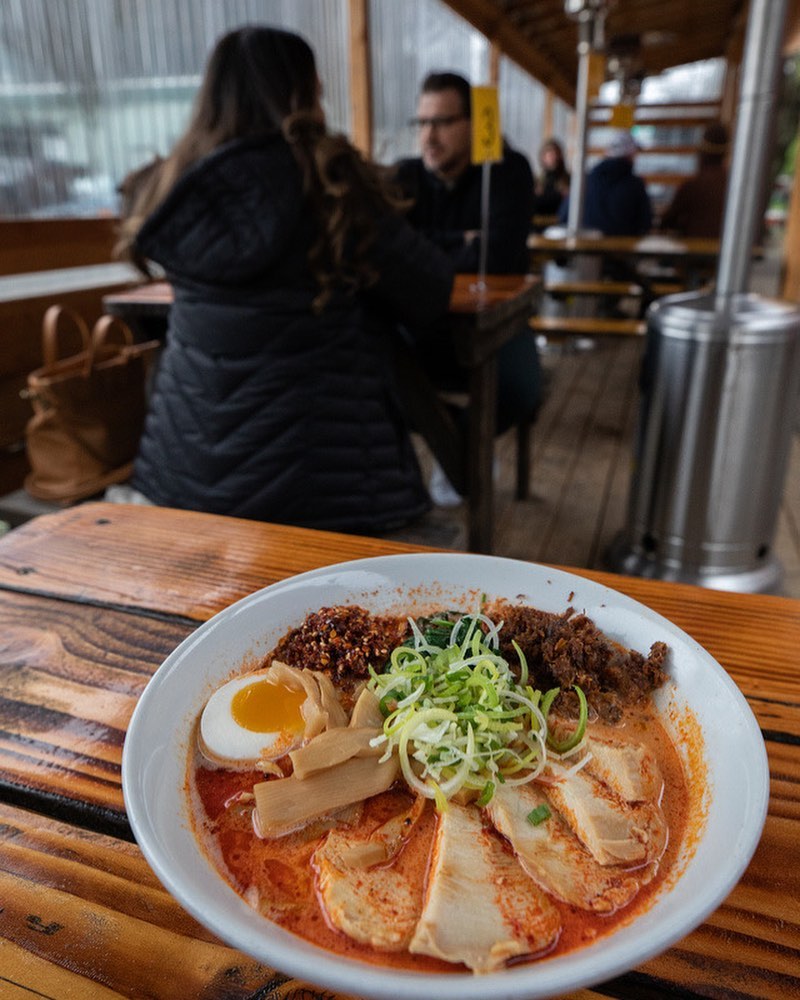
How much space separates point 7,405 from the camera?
2.80 meters

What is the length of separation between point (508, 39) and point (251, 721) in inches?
340

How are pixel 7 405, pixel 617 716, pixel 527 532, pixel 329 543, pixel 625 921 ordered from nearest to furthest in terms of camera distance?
pixel 625 921 → pixel 617 716 → pixel 329 543 → pixel 7 405 → pixel 527 532

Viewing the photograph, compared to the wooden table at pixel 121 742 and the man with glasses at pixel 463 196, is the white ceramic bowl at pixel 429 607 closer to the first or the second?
the wooden table at pixel 121 742

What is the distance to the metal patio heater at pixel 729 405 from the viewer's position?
211cm

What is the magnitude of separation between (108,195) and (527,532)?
2617mm

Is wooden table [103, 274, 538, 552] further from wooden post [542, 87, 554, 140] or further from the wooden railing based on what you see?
wooden post [542, 87, 554, 140]

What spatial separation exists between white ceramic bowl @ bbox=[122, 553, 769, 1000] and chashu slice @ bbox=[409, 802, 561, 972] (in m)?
0.02

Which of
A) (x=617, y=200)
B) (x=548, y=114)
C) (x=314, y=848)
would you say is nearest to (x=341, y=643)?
(x=314, y=848)

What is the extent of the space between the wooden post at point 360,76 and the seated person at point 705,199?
347 centimetres

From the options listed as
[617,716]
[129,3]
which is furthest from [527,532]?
[129,3]

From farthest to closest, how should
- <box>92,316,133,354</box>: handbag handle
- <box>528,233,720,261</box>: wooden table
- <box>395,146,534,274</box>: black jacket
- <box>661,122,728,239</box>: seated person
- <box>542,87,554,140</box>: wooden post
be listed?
<box>542,87,554,140</box>: wooden post → <box>661,122,728,239</box>: seated person → <box>528,233,720,261</box>: wooden table → <box>395,146,534,274</box>: black jacket → <box>92,316,133,354</box>: handbag handle

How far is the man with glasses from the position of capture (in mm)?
3229

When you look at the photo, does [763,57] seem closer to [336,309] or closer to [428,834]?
[336,309]

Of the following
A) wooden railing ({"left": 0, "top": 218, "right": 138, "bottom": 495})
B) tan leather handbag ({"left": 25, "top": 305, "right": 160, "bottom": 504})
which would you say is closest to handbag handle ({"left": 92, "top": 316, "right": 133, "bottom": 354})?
tan leather handbag ({"left": 25, "top": 305, "right": 160, "bottom": 504})
